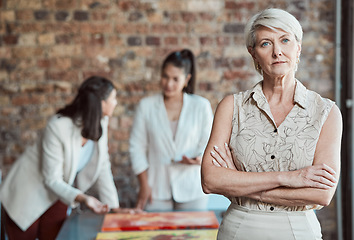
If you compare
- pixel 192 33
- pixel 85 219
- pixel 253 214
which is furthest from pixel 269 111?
pixel 192 33

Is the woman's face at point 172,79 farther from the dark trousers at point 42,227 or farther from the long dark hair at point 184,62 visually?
the dark trousers at point 42,227

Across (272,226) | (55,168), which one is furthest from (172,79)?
(272,226)

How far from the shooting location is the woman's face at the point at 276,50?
1492 millimetres

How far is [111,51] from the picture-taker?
405 centimetres

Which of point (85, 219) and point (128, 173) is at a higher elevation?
point (85, 219)

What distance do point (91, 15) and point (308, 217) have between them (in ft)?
9.78

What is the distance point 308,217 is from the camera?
151 cm

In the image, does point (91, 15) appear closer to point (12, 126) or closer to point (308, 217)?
point (12, 126)

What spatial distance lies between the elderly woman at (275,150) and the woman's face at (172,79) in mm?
1464

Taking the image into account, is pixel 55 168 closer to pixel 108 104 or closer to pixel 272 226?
pixel 108 104

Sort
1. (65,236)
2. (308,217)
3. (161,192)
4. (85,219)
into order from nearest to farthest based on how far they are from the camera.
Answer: (308,217) → (65,236) → (85,219) → (161,192)

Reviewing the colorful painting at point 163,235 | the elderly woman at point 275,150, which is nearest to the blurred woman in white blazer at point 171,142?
the colorful painting at point 163,235

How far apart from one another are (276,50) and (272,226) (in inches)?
21.0

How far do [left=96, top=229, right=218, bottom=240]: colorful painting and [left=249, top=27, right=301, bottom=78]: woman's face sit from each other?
893 mm
